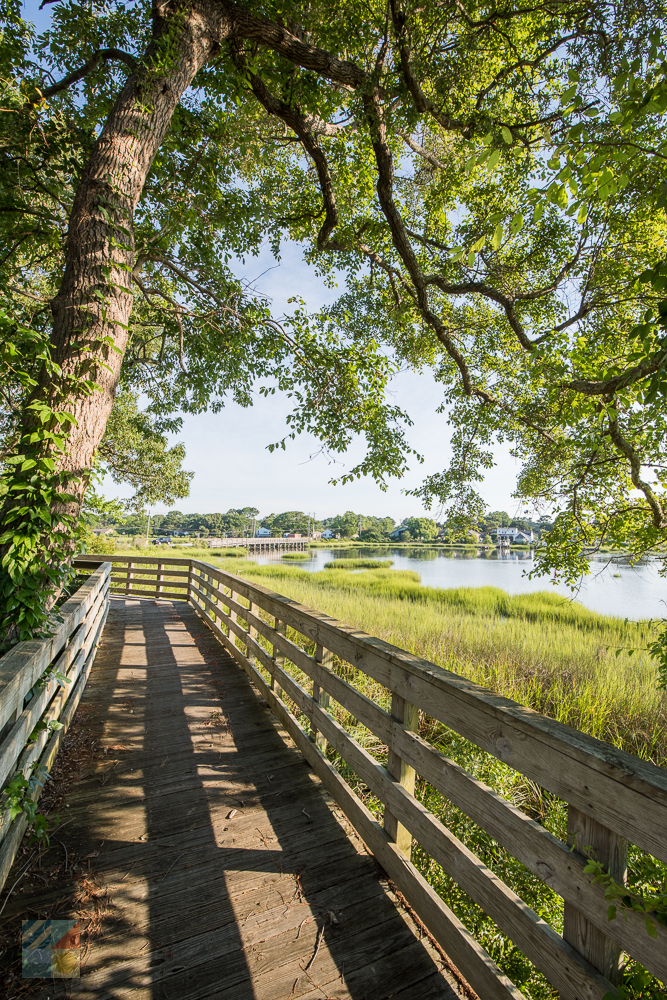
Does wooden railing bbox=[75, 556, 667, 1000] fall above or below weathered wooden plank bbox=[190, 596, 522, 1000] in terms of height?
above

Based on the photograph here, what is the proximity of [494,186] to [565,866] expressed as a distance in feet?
24.6

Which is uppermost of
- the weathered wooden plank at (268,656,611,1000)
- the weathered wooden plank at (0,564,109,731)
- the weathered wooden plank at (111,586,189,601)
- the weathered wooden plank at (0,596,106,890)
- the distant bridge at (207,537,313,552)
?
the weathered wooden plank at (0,564,109,731)

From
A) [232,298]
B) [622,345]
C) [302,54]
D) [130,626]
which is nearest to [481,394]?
[622,345]

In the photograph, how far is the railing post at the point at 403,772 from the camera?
2.09 meters

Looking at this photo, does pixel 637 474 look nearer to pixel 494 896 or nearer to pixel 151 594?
pixel 494 896

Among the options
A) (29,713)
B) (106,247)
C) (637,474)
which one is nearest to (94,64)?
(106,247)

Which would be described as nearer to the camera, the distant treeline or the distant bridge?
the distant bridge

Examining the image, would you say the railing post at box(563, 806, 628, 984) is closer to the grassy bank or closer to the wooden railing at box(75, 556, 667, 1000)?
the wooden railing at box(75, 556, 667, 1000)

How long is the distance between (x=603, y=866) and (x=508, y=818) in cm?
35

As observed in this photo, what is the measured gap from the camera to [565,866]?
123 centimetres

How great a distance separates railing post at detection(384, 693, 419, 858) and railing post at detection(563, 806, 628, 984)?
88 cm

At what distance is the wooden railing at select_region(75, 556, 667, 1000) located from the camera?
1.08 metres

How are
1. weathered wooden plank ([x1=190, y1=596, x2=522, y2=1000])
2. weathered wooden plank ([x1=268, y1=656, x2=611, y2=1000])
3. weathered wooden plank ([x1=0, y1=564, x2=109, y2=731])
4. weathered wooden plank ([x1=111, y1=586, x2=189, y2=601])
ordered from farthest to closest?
1. weathered wooden plank ([x1=111, y1=586, x2=189, y2=601])
2. weathered wooden plank ([x1=0, y1=564, x2=109, y2=731])
3. weathered wooden plank ([x1=190, y1=596, x2=522, y2=1000])
4. weathered wooden plank ([x1=268, y1=656, x2=611, y2=1000])

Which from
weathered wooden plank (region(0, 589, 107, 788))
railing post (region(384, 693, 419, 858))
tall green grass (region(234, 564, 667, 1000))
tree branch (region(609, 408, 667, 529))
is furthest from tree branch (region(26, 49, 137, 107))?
tall green grass (region(234, 564, 667, 1000))
